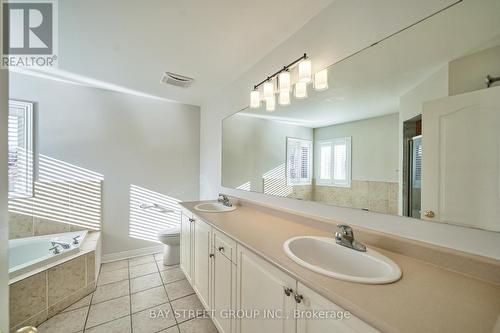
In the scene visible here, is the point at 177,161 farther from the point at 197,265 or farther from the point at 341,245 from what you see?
the point at 341,245

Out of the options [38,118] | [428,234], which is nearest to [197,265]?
[428,234]

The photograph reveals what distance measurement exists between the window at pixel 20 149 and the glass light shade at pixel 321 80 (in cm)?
309

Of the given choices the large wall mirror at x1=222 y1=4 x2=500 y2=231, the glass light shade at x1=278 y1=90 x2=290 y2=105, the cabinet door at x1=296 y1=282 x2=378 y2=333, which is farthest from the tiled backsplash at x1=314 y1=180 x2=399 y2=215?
the glass light shade at x1=278 y1=90 x2=290 y2=105

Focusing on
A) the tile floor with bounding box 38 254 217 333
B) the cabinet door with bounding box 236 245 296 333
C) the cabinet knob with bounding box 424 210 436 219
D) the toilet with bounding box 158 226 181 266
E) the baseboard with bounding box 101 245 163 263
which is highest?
the cabinet knob with bounding box 424 210 436 219

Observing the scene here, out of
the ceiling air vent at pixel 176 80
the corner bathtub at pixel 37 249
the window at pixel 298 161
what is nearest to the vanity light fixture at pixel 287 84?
the window at pixel 298 161

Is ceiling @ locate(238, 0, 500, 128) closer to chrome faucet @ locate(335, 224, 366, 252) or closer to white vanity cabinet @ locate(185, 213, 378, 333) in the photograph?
chrome faucet @ locate(335, 224, 366, 252)

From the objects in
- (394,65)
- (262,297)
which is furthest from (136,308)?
(394,65)

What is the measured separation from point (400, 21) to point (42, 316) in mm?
3238

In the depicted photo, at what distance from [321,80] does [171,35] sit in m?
1.27

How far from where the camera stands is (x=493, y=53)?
2.42 ft

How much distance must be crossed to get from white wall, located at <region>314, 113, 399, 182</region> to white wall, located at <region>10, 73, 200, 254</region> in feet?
8.36

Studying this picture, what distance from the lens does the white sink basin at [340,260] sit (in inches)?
30.7

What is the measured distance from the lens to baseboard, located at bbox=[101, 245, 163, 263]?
2.62 meters

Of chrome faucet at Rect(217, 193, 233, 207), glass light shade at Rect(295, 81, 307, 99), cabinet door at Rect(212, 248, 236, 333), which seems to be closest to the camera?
cabinet door at Rect(212, 248, 236, 333)
